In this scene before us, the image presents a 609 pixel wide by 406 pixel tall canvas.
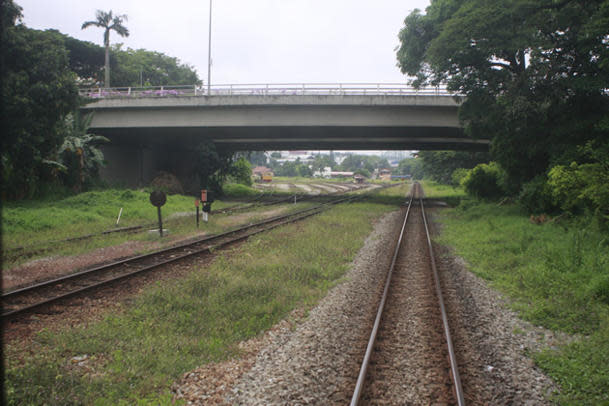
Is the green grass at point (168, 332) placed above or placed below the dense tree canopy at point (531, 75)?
below

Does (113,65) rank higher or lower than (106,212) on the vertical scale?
higher

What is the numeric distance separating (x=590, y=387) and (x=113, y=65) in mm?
64379

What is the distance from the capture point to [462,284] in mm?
8914

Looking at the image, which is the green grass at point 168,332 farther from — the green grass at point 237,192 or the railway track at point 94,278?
the green grass at point 237,192

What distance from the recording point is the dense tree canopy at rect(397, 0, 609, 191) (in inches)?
575

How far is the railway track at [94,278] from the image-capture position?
6.91m

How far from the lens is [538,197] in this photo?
16.5 meters

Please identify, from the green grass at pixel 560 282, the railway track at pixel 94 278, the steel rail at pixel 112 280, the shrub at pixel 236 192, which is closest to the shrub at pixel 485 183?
the green grass at pixel 560 282

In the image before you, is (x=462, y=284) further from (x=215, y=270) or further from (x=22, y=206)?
(x=22, y=206)

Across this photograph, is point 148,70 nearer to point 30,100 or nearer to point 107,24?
point 107,24

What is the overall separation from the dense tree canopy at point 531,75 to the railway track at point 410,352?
10.8 m

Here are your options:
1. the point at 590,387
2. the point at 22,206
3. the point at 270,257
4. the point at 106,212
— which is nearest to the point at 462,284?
the point at 590,387

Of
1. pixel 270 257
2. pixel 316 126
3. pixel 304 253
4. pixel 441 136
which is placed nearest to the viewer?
pixel 270 257

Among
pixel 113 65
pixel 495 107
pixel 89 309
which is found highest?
pixel 113 65
